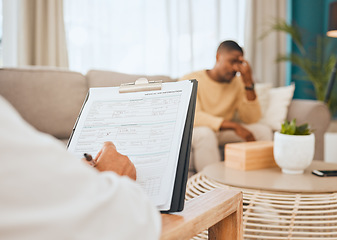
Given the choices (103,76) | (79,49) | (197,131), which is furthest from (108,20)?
(197,131)

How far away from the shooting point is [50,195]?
38cm

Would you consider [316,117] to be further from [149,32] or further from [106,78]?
[149,32]

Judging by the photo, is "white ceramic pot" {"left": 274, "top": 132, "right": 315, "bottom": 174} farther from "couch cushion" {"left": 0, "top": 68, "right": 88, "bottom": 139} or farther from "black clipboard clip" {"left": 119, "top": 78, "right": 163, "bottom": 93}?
"couch cushion" {"left": 0, "top": 68, "right": 88, "bottom": 139}

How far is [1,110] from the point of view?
1.21 ft

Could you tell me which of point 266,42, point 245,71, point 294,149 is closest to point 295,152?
point 294,149

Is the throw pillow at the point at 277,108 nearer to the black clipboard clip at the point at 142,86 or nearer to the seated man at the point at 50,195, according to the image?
the black clipboard clip at the point at 142,86

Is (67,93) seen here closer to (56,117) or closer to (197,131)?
(56,117)

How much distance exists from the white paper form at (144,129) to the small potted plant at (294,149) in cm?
86

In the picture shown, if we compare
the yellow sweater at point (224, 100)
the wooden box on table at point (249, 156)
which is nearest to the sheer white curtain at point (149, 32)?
the yellow sweater at point (224, 100)

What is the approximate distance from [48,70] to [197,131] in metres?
0.97

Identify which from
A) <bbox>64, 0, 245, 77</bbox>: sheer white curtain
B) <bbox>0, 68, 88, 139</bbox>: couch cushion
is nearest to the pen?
<bbox>0, 68, 88, 139</bbox>: couch cushion

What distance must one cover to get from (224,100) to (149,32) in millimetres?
1258

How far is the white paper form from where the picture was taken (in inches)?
25.7

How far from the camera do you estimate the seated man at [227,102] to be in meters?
2.38
